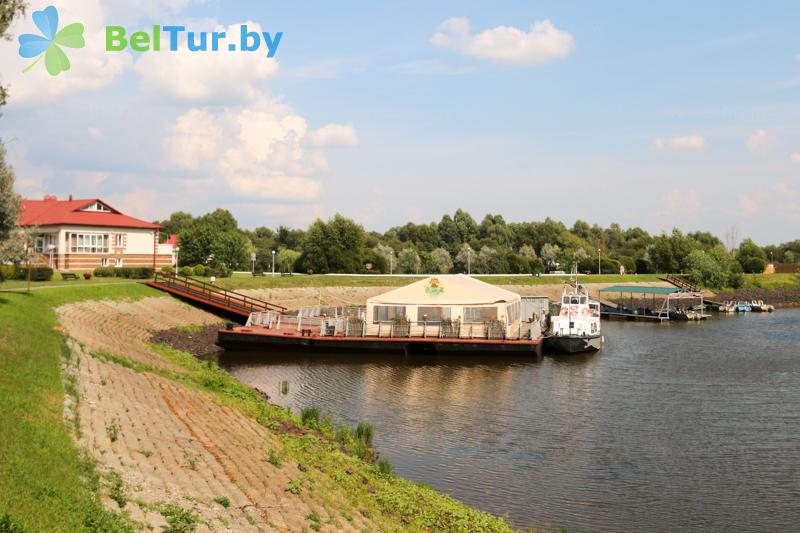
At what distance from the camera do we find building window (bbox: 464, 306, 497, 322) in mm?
49000

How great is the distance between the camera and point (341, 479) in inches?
736

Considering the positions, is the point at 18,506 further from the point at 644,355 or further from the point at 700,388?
the point at 644,355

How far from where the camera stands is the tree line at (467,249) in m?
110

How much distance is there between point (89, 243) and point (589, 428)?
59503 mm

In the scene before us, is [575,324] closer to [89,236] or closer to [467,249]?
[89,236]

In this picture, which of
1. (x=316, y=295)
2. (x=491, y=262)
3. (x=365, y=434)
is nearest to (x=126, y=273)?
(x=316, y=295)

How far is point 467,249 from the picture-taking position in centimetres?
14750

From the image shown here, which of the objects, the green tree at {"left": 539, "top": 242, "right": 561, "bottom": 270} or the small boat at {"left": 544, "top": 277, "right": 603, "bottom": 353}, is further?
the green tree at {"left": 539, "top": 242, "right": 561, "bottom": 270}

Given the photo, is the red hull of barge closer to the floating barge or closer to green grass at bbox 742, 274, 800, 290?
the floating barge

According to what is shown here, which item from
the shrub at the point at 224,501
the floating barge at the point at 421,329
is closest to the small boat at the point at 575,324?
the floating barge at the point at 421,329

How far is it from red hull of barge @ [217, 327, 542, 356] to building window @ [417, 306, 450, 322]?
5.72ft

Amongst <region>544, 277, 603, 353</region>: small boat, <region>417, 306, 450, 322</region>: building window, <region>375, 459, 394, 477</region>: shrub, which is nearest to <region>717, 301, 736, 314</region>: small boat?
<region>544, 277, 603, 353</region>: small boat

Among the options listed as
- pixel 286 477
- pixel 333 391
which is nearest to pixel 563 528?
pixel 286 477

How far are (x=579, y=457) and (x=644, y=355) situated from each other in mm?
28476
